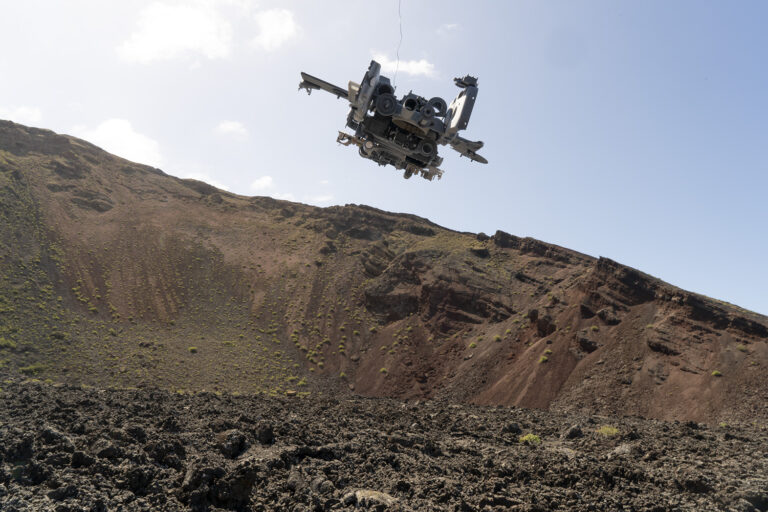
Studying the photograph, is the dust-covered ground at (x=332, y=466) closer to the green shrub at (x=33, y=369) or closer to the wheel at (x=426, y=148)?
the wheel at (x=426, y=148)

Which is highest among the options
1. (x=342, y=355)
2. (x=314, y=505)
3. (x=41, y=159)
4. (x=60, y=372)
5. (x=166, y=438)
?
(x=41, y=159)

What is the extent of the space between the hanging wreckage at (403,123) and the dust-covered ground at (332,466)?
800cm

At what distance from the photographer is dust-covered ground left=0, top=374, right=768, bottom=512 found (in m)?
7.75

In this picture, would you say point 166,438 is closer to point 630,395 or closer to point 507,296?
point 630,395

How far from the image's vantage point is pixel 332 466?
9.95 m

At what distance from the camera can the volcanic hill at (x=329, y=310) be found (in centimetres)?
3173

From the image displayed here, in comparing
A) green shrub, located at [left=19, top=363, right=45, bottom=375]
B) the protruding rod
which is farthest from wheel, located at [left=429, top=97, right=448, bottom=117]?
green shrub, located at [left=19, top=363, right=45, bottom=375]

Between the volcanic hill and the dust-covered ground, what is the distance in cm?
1705

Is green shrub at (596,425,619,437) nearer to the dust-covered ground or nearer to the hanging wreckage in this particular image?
the dust-covered ground

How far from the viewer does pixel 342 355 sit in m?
46.8

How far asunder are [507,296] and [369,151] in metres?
40.7

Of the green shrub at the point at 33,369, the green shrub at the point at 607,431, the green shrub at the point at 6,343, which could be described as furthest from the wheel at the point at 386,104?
the green shrub at the point at 6,343

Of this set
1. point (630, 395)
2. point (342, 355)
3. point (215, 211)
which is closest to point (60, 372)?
point (342, 355)

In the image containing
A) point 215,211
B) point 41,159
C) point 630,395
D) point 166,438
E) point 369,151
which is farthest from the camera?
point 215,211
